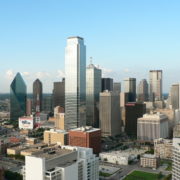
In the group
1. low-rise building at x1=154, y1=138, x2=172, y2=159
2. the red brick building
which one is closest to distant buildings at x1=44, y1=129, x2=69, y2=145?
the red brick building

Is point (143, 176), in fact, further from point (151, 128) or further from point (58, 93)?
point (58, 93)

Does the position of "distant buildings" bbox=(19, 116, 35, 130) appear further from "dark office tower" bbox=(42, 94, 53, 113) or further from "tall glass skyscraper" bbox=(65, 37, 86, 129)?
"dark office tower" bbox=(42, 94, 53, 113)

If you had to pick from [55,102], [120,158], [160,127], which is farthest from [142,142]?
[55,102]

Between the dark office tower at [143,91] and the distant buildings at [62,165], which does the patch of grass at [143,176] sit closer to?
the distant buildings at [62,165]

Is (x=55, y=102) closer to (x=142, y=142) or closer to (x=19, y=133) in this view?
(x=19, y=133)

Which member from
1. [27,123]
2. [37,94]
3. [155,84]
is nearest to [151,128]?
[27,123]

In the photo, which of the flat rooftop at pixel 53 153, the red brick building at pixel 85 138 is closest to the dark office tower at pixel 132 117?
the red brick building at pixel 85 138
